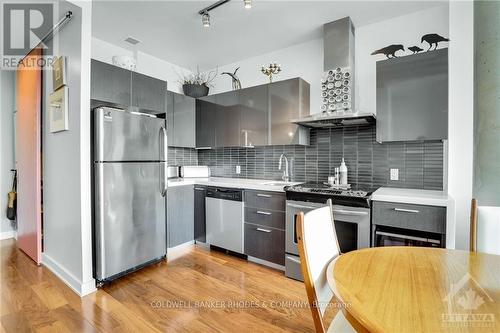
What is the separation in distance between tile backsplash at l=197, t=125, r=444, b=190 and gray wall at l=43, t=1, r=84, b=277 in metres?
1.44

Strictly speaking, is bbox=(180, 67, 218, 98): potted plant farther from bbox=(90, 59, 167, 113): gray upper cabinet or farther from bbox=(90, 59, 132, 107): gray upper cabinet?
bbox=(90, 59, 132, 107): gray upper cabinet

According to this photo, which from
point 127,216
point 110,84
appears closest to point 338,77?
point 110,84

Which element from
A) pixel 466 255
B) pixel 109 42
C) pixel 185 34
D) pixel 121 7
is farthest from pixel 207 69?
pixel 466 255

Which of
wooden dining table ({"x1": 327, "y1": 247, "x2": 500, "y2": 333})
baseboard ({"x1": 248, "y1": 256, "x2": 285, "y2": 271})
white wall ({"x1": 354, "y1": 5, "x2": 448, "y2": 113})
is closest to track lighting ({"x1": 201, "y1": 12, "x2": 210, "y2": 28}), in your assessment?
white wall ({"x1": 354, "y1": 5, "x2": 448, "y2": 113})

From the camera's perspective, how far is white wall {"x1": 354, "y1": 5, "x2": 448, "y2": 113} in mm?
2406

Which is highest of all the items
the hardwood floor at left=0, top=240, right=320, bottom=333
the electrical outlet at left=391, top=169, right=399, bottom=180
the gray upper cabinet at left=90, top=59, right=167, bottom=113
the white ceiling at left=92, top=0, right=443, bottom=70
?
the white ceiling at left=92, top=0, right=443, bottom=70

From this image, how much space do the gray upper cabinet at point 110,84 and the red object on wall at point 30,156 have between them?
873mm

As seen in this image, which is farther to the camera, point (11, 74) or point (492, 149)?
point (11, 74)

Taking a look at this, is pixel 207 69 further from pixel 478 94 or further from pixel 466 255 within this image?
pixel 466 255

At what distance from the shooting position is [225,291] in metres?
2.24

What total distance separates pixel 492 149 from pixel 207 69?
3612mm

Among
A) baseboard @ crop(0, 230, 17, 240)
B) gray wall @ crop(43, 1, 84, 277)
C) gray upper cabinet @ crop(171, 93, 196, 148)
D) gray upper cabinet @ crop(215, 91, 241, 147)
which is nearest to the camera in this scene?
gray wall @ crop(43, 1, 84, 277)

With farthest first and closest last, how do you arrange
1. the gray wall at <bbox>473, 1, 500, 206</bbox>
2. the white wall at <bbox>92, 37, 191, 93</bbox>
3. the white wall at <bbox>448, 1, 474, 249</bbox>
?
the white wall at <bbox>92, 37, 191, 93</bbox> < the white wall at <bbox>448, 1, 474, 249</bbox> < the gray wall at <bbox>473, 1, 500, 206</bbox>

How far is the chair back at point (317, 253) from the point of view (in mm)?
973
